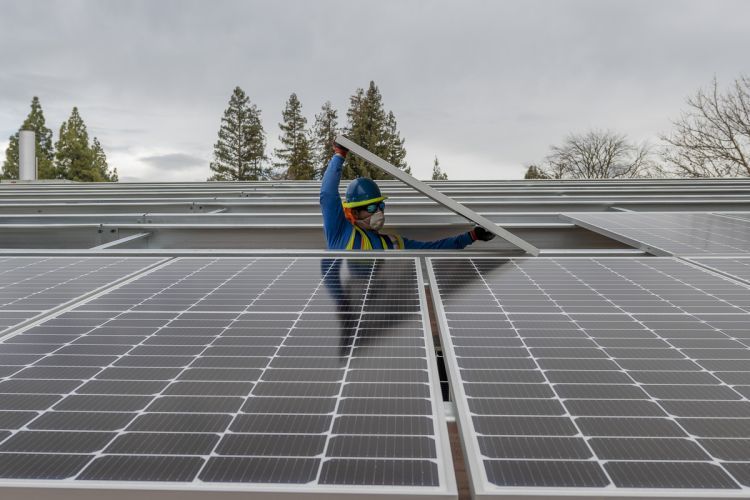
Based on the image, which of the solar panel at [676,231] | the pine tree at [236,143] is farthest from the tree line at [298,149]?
the solar panel at [676,231]

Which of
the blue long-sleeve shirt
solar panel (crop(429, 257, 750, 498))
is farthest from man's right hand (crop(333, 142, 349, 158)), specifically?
solar panel (crop(429, 257, 750, 498))

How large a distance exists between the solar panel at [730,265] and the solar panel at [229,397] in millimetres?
2641

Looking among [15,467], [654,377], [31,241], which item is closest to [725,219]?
[654,377]

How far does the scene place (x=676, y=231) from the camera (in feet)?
20.1

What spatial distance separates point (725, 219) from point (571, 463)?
716 centimetres

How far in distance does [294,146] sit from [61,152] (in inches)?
1045

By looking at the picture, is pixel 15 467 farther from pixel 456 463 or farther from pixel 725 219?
pixel 725 219

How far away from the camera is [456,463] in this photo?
93.0 inches

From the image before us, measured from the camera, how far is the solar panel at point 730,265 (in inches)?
163

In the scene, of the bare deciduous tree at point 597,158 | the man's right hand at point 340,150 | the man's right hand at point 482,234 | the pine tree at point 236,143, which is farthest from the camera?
the pine tree at point 236,143

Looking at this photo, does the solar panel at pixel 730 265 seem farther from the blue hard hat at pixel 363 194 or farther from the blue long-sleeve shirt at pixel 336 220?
the blue hard hat at pixel 363 194

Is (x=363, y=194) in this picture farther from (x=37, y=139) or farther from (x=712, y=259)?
(x=37, y=139)

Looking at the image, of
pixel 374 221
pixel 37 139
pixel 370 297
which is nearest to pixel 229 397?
pixel 370 297

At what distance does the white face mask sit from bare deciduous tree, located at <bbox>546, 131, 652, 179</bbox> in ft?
155
